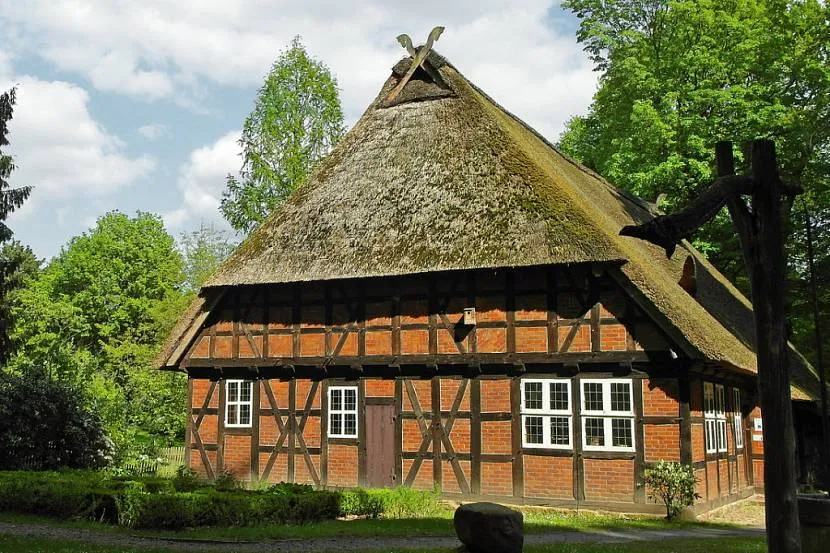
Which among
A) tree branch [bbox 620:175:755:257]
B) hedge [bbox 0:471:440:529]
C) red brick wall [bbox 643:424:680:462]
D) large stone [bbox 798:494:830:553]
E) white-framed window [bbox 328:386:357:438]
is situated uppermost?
tree branch [bbox 620:175:755:257]

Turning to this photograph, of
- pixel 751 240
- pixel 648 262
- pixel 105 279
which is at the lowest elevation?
pixel 751 240

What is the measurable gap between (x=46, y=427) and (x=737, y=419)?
17523mm

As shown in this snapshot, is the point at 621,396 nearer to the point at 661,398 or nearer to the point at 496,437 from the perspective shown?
the point at 661,398

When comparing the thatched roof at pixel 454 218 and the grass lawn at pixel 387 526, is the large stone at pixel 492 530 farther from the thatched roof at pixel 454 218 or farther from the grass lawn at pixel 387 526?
the thatched roof at pixel 454 218

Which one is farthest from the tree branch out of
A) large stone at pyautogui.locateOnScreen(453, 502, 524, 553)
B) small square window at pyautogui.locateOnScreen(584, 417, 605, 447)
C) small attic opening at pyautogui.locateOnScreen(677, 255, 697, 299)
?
small attic opening at pyautogui.locateOnScreen(677, 255, 697, 299)

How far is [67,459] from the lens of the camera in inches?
805

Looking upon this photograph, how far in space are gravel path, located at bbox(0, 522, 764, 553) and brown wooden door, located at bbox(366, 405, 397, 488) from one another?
5783 mm

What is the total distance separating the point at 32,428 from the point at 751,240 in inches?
720

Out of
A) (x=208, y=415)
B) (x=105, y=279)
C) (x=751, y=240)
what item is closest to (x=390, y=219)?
(x=208, y=415)

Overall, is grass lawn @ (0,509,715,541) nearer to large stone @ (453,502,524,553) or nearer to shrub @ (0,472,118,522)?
shrub @ (0,472,118,522)

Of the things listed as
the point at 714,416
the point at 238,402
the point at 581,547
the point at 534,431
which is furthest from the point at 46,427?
the point at 714,416

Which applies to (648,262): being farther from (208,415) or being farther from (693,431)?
(208,415)

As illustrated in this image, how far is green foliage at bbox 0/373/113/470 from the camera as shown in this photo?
19.5m

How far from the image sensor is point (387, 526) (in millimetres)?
14047
